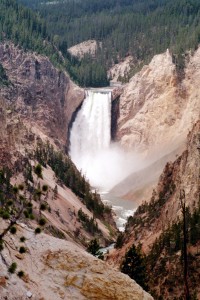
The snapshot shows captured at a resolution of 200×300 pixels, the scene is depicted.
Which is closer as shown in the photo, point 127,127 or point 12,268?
point 12,268

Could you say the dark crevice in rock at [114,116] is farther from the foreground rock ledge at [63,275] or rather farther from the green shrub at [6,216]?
the green shrub at [6,216]

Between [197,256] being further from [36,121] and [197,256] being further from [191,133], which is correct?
[36,121]

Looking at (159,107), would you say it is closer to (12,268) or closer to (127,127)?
(127,127)

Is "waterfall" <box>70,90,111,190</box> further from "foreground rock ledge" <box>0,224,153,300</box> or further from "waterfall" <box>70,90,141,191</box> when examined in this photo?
"foreground rock ledge" <box>0,224,153,300</box>

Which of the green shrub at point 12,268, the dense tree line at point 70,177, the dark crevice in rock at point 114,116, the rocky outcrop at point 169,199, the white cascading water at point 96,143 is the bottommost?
the green shrub at point 12,268

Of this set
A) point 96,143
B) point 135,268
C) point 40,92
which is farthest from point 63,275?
point 40,92

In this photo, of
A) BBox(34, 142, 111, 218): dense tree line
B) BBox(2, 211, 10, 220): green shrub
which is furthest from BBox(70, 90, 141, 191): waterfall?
BBox(2, 211, 10, 220): green shrub

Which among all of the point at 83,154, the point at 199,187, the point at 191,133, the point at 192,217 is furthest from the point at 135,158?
the point at 192,217

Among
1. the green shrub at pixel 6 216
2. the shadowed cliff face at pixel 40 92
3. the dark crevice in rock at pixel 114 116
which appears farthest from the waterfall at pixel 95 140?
the green shrub at pixel 6 216
